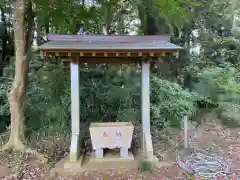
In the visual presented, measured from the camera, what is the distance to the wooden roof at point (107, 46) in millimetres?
3684

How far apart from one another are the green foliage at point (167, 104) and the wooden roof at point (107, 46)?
1.96 m

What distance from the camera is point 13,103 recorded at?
4301mm

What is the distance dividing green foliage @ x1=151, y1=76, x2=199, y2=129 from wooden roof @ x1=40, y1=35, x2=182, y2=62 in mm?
1957

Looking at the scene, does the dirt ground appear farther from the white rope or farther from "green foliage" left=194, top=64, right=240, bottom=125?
"green foliage" left=194, top=64, right=240, bottom=125

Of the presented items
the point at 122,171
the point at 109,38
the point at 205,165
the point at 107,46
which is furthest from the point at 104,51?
the point at 205,165

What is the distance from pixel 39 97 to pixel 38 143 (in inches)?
53.2

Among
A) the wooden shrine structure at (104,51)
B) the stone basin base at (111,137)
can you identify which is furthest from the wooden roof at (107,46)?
the stone basin base at (111,137)

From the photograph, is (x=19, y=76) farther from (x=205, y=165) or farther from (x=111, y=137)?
(x=205, y=165)

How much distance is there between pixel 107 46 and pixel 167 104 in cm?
276

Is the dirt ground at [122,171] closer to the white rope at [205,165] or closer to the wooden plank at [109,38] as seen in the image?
the white rope at [205,165]

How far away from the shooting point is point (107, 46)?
3828 millimetres

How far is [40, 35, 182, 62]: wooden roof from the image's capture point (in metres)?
3.68

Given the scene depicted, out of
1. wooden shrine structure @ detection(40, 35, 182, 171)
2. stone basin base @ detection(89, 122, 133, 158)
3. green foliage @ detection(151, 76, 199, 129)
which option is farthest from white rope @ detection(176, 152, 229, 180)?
green foliage @ detection(151, 76, 199, 129)

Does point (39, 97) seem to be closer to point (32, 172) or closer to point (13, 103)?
point (13, 103)
